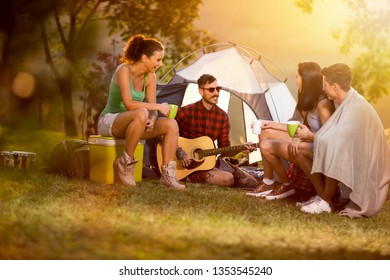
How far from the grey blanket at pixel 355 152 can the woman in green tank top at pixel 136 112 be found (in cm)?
118

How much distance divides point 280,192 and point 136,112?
117 cm

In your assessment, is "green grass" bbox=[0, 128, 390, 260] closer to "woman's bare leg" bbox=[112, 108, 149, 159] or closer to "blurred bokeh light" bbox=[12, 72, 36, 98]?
"woman's bare leg" bbox=[112, 108, 149, 159]

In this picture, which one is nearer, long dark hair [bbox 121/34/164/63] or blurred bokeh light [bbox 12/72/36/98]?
long dark hair [bbox 121/34/164/63]

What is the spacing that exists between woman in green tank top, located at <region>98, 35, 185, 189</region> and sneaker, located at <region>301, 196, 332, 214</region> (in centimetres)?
102

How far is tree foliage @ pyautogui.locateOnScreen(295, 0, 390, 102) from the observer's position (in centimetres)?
732

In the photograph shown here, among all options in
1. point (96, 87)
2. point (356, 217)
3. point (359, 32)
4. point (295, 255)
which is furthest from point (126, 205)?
point (359, 32)

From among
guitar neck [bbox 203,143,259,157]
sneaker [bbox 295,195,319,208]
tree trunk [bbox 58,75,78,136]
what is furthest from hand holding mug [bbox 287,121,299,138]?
tree trunk [bbox 58,75,78,136]

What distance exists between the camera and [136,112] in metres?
4.31

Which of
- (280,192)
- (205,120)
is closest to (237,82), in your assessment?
(205,120)

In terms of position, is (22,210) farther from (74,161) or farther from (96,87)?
(96,87)

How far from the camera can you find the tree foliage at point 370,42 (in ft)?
24.0

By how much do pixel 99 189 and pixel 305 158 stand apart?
1440 millimetres

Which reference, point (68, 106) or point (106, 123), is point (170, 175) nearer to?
point (106, 123)
